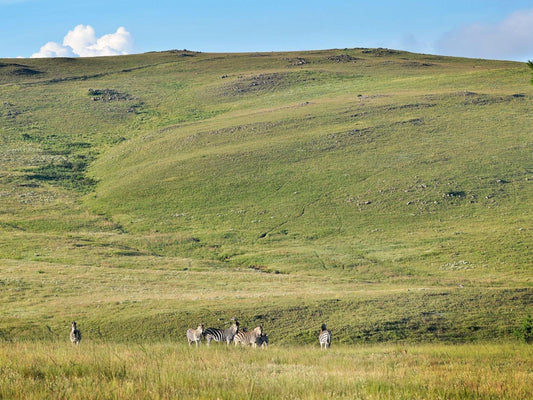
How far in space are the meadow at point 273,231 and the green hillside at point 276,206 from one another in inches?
10.7

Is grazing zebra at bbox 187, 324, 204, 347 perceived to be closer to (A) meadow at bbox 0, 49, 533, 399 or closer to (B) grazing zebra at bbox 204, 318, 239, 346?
(B) grazing zebra at bbox 204, 318, 239, 346

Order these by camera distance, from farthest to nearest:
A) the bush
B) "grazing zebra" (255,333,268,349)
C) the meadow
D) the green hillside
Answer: the green hillside, the bush, "grazing zebra" (255,333,268,349), the meadow

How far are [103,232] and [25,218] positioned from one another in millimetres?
12555

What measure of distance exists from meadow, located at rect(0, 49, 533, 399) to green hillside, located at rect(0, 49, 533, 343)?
0.89 feet

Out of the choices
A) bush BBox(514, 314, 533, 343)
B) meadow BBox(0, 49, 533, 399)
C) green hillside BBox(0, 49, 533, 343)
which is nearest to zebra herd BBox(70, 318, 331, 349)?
meadow BBox(0, 49, 533, 399)

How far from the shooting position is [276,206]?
74438 millimetres

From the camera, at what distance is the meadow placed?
541 inches

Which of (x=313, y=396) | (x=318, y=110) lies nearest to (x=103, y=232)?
(x=318, y=110)

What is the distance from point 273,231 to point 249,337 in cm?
4415

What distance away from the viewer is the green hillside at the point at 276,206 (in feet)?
103

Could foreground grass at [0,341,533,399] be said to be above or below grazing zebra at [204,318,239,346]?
above

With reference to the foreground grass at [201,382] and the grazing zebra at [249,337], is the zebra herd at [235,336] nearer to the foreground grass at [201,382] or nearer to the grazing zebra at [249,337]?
the grazing zebra at [249,337]

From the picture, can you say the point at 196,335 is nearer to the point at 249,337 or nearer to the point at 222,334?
the point at 222,334

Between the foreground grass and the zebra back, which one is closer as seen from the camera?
the foreground grass
